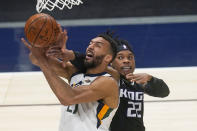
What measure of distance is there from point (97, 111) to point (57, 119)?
82.5 inches

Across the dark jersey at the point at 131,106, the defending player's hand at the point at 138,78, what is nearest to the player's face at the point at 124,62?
the dark jersey at the point at 131,106

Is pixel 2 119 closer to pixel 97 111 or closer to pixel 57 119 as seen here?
pixel 57 119

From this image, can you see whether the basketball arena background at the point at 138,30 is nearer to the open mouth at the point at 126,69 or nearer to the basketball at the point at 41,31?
the open mouth at the point at 126,69

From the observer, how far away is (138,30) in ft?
28.0

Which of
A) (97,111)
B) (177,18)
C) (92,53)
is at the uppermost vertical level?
(92,53)

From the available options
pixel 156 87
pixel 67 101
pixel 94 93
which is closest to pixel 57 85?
pixel 67 101

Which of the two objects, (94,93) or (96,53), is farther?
(96,53)

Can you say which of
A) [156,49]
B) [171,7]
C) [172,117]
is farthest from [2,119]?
[171,7]

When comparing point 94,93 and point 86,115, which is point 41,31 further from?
point 86,115

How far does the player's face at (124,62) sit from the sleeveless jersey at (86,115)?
0.43 metres

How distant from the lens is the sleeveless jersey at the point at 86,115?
260 cm

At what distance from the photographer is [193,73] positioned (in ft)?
18.7

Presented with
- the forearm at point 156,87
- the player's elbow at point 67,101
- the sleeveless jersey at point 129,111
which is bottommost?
the sleeveless jersey at point 129,111

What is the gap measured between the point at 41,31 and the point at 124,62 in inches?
31.1
